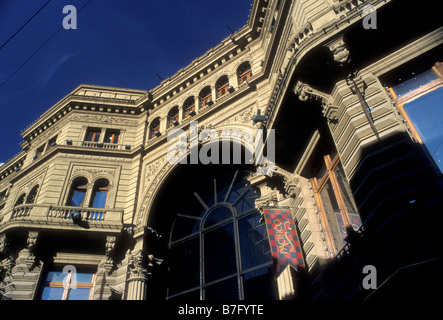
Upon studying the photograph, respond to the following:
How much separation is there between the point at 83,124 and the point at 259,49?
11737mm

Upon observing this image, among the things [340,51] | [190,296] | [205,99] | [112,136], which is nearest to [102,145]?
[112,136]

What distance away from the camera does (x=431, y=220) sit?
601 centimetres

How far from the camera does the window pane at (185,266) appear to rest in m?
16.3

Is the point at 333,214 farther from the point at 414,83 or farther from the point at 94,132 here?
the point at 94,132

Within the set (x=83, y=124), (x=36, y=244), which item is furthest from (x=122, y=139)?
(x=36, y=244)

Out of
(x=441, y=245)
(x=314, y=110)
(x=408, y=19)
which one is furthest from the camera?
(x=314, y=110)

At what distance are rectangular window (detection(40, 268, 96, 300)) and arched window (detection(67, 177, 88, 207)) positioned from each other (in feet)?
12.5

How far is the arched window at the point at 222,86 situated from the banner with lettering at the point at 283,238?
10.1m

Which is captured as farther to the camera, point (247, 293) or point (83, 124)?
point (83, 124)

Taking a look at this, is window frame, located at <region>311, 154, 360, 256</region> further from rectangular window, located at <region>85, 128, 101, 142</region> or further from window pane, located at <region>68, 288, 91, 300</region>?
rectangular window, located at <region>85, 128, 101, 142</region>

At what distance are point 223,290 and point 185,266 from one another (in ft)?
9.59

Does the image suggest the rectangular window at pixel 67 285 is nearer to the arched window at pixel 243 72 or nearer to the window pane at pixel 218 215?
the window pane at pixel 218 215

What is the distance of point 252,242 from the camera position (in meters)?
15.3
